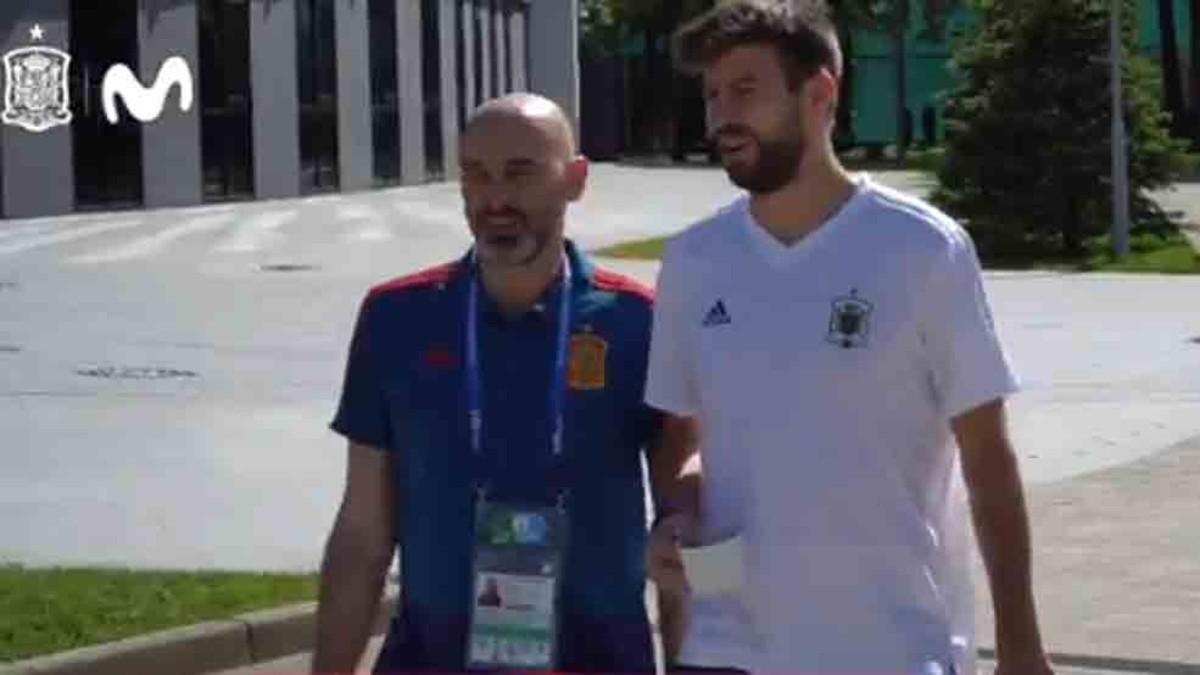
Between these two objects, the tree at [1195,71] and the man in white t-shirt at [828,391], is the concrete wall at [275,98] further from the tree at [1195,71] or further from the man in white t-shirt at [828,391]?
the man in white t-shirt at [828,391]

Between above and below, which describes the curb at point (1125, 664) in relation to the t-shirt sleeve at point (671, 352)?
below

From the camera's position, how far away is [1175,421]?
16766 mm

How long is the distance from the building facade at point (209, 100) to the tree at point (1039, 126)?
443 inches

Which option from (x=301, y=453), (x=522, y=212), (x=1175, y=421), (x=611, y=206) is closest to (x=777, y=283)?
(x=522, y=212)

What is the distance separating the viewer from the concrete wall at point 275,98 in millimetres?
47062

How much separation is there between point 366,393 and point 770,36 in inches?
39.4

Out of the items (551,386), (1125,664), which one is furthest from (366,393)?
(1125,664)

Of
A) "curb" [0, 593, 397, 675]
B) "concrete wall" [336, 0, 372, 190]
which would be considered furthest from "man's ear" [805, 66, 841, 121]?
"concrete wall" [336, 0, 372, 190]

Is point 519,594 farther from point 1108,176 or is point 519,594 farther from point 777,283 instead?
point 1108,176

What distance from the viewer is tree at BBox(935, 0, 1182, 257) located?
34062 mm

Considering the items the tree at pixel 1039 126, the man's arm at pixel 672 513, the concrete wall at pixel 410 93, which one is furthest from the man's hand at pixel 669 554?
the concrete wall at pixel 410 93

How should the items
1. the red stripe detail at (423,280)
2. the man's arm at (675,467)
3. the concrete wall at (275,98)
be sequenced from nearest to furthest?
the man's arm at (675,467) → the red stripe detail at (423,280) → the concrete wall at (275,98)

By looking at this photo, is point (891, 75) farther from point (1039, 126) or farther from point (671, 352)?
point (671, 352)

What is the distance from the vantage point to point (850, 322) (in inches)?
155
